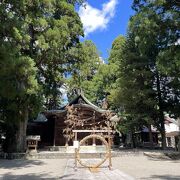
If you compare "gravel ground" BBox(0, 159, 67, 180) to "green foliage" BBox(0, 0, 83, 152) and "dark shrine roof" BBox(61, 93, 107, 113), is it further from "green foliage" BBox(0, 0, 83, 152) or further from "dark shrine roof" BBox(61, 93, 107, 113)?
"dark shrine roof" BBox(61, 93, 107, 113)

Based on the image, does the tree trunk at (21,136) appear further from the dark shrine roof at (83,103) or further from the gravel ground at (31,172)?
the dark shrine roof at (83,103)

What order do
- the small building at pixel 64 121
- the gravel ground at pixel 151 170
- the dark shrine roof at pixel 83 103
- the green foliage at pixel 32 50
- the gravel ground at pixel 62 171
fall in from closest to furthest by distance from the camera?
the gravel ground at pixel 151 170
the gravel ground at pixel 62 171
the green foliage at pixel 32 50
the small building at pixel 64 121
the dark shrine roof at pixel 83 103

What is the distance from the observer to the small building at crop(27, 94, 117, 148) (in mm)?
29233

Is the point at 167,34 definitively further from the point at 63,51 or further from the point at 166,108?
the point at 166,108

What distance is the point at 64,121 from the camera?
28.2m

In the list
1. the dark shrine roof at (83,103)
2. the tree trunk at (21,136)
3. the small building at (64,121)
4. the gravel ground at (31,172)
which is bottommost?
the gravel ground at (31,172)

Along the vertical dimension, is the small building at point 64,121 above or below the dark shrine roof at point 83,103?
below

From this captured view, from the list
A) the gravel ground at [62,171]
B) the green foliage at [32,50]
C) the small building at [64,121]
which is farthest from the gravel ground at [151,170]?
the small building at [64,121]

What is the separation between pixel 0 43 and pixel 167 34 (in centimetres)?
876

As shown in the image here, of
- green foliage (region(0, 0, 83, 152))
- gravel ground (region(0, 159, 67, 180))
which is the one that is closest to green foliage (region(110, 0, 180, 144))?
green foliage (region(0, 0, 83, 152))

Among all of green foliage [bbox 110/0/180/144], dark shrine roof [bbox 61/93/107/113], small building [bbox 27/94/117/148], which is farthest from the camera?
dark shrine roof [bbox 61/93/107/113]

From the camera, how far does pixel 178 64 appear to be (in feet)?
50.1

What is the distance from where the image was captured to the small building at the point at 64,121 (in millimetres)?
29233

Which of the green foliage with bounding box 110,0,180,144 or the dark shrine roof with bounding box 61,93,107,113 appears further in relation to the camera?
the dark shrine roof with bounding box 61,93,107,113
